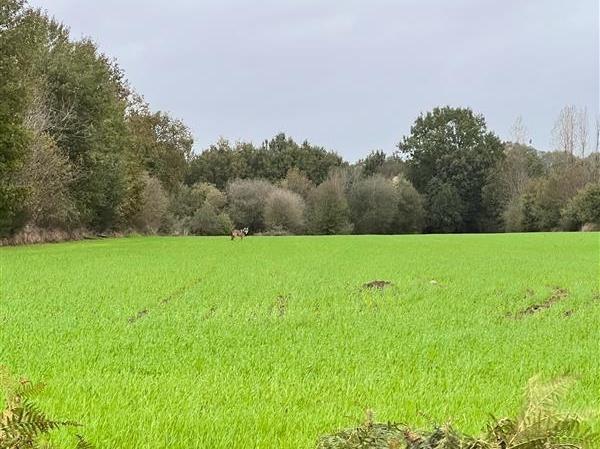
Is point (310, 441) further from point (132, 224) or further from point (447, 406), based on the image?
point (132, 224)

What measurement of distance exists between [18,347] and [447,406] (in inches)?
167

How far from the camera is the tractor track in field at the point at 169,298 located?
837 centimetres

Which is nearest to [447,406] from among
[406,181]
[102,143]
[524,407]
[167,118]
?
[524,407]

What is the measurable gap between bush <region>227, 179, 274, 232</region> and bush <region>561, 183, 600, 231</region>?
28734mm

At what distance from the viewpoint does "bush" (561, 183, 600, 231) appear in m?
50.7

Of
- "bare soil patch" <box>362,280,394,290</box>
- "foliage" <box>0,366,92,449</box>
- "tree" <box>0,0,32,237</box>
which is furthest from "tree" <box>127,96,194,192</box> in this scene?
"foliage" <box>0,366,92,449</box>

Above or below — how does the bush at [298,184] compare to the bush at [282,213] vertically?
above

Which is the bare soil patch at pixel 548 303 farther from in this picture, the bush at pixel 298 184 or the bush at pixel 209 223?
the bush at pixel 298 184

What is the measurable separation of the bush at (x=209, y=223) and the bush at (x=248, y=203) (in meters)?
3.56

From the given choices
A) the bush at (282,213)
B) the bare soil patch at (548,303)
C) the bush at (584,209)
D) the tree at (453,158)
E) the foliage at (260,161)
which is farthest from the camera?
the foliage at (260,161)

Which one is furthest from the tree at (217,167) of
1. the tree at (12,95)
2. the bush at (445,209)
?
the tree at (12,95)

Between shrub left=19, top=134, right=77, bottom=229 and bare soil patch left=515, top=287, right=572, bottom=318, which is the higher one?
shrub left=19, top=134, right=77, bottom=229

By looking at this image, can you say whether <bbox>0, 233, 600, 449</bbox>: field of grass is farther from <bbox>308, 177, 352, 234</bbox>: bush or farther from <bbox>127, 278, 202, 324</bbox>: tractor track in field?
<bbox>308, 177, 352, 234</bbox>: bush

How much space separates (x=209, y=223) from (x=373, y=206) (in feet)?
58.9
